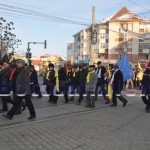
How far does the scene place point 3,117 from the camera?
9547mm

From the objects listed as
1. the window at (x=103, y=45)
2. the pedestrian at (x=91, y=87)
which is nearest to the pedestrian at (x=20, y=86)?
the pedestrian at (x=91, y=87)

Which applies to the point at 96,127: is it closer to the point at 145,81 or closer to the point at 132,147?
the point at 132,147

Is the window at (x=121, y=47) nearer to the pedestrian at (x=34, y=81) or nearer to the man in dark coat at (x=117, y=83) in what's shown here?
the pedestrian at (x=34, y=81)

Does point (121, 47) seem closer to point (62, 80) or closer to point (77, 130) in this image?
point (62, 80)

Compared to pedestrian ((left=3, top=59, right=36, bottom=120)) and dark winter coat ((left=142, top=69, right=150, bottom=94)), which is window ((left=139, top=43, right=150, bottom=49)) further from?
pedestrian ((left=3, top=59, right=36, bottom=120))

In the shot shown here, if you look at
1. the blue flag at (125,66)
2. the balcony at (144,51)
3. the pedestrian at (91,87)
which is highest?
the balcony at (144,51)

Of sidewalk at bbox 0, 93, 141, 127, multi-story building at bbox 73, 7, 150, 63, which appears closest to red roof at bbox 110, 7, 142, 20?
multi-story building at bbox 73, 7, 150, 63

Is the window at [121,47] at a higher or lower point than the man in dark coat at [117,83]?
higher

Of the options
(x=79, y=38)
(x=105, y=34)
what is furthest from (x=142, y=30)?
(x=79, y=38)

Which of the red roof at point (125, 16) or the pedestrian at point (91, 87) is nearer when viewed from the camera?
the pedestrian at point (91, 87)

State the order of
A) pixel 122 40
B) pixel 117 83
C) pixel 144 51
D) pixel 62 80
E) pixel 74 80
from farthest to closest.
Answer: pixel 122 40, pixel 144 51, pixel 74 80, pixel 62 80, pixel 117 83

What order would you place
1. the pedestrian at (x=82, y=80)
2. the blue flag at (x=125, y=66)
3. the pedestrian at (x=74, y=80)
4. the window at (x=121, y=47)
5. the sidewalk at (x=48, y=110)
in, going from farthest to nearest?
the window at (x=121, y=47) < the blue flag at (x=125, y=66) < the pedestrian at (x=74, y=80) < the pedestrian at (x=82, y=80) < the sidewalk at (x=48, y=110)

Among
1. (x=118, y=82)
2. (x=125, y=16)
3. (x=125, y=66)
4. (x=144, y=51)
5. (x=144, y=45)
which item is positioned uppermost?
(x=125, y=16)

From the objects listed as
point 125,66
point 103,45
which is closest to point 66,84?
point 125,66
